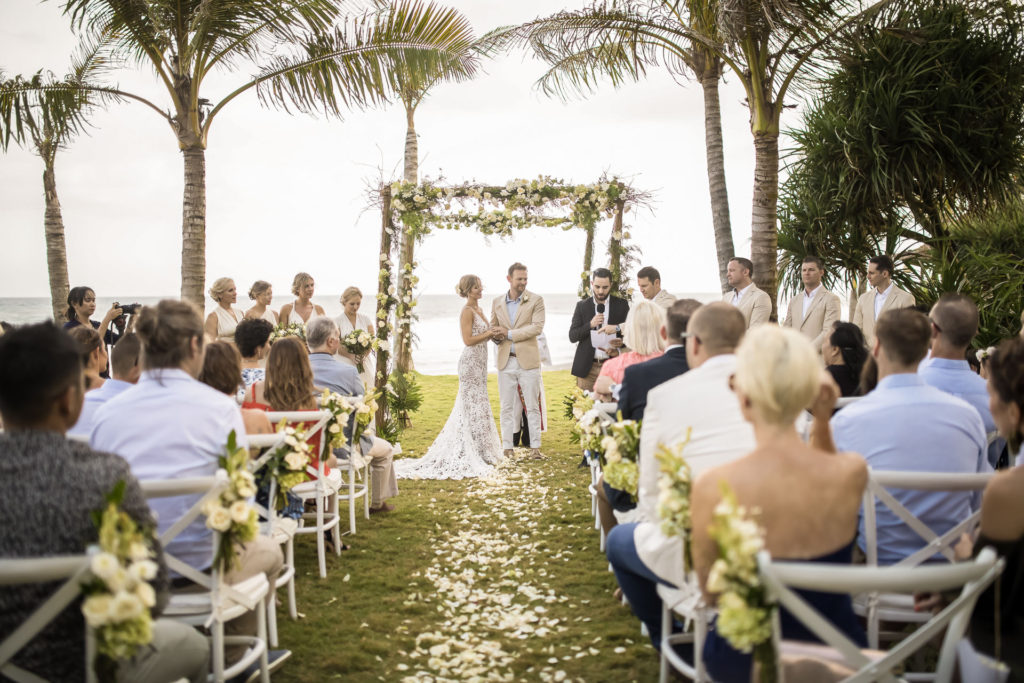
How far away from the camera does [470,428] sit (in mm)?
8430

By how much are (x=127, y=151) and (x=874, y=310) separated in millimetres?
28163

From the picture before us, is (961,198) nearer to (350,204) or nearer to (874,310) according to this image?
(874,310)

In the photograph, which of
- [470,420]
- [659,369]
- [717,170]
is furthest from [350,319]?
[717,170]

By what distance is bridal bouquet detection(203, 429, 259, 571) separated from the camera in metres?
2.45

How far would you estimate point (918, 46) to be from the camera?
413 inches

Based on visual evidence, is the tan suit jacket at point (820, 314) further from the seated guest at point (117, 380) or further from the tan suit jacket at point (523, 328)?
the seated guest at point (117, 380)

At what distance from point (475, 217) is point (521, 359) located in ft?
6.56

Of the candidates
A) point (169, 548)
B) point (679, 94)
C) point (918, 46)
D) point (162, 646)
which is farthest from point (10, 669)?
point (679, 94)

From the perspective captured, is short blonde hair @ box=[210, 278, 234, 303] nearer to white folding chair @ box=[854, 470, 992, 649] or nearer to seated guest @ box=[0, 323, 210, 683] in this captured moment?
seated guest @ box=[0, 323, 210, 683]

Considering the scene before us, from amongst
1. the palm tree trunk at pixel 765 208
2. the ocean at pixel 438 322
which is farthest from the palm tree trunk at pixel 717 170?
the ocean at pixel 438 322

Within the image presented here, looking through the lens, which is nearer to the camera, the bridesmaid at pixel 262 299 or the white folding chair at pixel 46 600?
the white folding chair at pixel 46 600

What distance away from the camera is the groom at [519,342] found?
840 centimetres

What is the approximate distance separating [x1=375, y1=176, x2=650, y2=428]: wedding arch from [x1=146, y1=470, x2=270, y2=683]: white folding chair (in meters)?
5.90

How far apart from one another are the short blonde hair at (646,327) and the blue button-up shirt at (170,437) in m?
2.80
